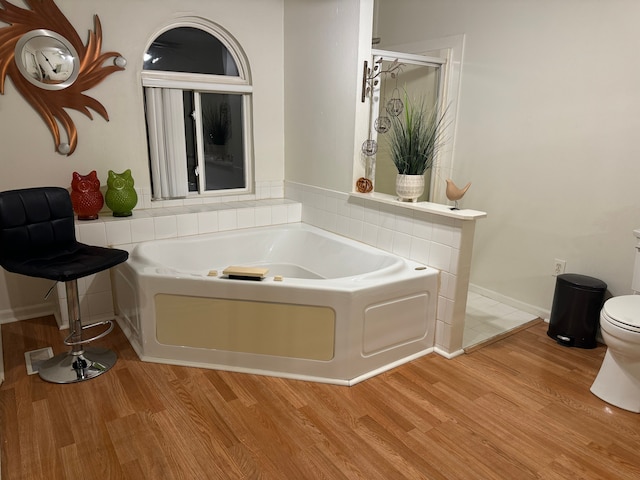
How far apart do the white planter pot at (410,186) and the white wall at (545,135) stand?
90 centimetres

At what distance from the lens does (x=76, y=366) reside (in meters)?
2.51

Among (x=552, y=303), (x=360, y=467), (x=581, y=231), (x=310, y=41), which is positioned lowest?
(x=360, y=467)

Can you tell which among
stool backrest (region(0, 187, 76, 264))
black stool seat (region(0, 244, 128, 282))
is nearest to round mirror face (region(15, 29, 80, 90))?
stool backrest (region(0, 187, 76, 264))

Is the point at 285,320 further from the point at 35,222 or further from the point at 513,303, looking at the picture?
the point at 513,303

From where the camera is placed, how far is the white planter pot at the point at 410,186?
2.94m

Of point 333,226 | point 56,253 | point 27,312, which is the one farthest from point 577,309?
point 27,312

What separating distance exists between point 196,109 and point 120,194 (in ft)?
3.07

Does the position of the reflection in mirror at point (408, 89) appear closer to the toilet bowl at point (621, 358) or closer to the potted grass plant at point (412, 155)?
the potted grass plant at point (412, 155)

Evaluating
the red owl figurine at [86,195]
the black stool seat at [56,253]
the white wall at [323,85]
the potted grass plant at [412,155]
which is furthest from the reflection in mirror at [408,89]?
the black stool seat at [56,253]

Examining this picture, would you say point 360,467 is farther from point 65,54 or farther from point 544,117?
point 65,54

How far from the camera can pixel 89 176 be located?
3.10 metres

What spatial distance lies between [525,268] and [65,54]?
3.53 meters

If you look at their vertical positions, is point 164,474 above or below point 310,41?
below

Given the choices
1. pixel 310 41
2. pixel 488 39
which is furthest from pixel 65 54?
pixel 488 39
